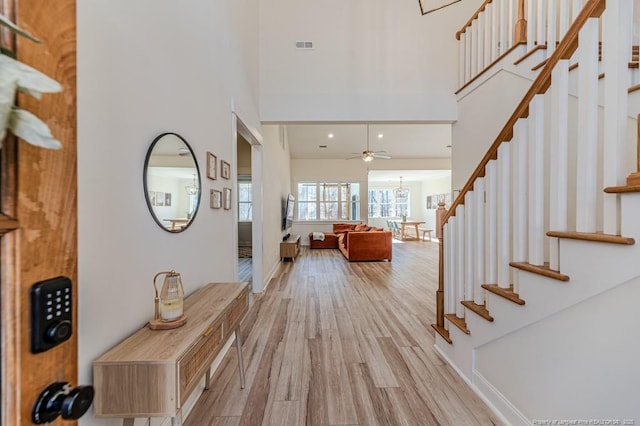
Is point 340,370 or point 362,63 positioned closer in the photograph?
point 340,370

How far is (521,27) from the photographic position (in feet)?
9.13

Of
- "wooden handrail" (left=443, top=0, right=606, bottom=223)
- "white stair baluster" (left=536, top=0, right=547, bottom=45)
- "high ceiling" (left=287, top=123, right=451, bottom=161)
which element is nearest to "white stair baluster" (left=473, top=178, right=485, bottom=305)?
"wooden handrail" (left=443, top=0, right=606, bottom=223)

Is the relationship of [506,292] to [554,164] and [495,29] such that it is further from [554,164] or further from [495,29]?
[495,29]

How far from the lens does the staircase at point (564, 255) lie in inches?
46.3

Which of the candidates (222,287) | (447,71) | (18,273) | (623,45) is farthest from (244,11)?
(18,273)

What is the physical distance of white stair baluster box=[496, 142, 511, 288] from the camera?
1.85m

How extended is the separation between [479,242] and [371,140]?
746cm

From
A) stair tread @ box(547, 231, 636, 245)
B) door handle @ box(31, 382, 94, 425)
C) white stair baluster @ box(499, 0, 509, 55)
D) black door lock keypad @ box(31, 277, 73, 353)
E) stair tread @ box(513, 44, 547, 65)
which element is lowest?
door handle @ box(31, 382, 94, 425)

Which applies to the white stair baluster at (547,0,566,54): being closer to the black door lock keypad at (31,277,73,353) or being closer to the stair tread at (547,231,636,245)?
the stair tread at (547,231,636,245)

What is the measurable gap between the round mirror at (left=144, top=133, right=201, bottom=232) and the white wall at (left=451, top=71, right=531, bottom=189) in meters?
3.06

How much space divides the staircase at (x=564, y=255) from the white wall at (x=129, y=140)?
6.70 feet

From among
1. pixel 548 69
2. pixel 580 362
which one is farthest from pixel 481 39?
pixel 580 362

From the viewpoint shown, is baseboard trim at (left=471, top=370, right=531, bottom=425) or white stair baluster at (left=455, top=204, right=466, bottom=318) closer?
baseboard trim at (left=471, top=370, right=531, bottom=425)

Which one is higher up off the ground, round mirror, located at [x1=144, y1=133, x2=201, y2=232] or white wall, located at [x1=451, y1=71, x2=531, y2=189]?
white wall, located at [x1=451, y1=71, x2=531, y2=189]
